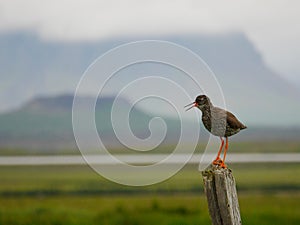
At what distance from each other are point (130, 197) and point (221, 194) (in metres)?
16.2

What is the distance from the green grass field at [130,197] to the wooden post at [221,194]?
7.40 m

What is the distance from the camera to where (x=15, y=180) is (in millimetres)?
32250

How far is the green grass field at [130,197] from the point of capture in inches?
670

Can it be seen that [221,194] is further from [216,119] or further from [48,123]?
[48,123]

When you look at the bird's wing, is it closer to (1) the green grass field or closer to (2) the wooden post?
(2) the wooden post

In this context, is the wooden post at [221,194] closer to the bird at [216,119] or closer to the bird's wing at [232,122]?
the bird at [216,119]

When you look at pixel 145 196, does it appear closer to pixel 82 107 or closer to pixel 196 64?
pixel 82 107

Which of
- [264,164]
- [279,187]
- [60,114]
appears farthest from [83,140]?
[60,114]

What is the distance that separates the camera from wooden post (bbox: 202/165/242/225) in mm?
8844

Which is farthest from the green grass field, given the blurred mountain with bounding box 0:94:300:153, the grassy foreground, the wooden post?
the blurred mountain with bounding box 0:94:300:153

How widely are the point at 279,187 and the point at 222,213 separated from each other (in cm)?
1907

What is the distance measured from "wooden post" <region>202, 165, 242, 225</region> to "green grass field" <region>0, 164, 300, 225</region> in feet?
24.3

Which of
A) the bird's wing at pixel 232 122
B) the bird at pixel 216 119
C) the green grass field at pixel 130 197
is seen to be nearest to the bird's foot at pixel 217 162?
the bird at pixel 216 119

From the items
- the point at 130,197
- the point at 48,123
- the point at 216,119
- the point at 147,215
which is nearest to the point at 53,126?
the point at 48,123
